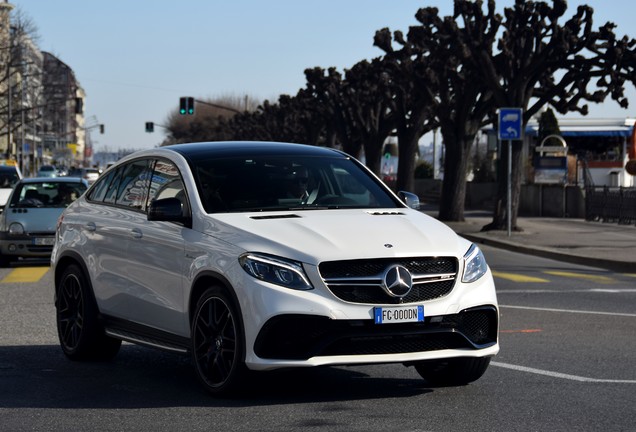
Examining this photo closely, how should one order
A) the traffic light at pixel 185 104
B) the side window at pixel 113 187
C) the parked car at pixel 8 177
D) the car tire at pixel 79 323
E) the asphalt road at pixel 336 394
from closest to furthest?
the asphalt road at pixel 336 394 → the car tire at pixel 79 323 → the side window at pixel 113 187 → the parked car at pixel 8 177 → the traffic light at pixel 185 104

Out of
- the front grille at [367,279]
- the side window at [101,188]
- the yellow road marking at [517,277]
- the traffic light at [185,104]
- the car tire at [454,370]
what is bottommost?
the yellow road marking at [517,277]

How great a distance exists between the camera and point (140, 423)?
7.02 m

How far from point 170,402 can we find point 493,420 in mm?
1956

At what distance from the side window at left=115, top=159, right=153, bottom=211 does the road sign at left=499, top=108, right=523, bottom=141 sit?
21.6 m

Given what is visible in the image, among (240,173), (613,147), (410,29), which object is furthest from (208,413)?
(613,147)

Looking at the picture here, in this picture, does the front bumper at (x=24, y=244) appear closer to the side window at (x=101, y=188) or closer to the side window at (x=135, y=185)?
the side window at (x=101, y=188)

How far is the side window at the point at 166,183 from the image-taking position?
28.5ft

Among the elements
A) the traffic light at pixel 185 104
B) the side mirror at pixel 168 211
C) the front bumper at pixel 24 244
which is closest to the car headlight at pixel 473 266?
the side mirror at pixel 168 211

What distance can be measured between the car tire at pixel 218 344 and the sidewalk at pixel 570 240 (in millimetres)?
15527

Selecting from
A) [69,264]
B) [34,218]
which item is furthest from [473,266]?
[34,218]

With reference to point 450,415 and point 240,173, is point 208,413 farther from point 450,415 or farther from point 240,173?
point 240,173

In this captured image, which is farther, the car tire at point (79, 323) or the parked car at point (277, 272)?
the car tire at point (79, 323)

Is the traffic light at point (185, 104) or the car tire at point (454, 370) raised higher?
the traffic light at point (185, 104)

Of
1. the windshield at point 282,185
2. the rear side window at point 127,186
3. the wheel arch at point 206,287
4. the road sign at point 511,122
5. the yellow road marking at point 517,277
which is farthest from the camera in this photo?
the road sign at point 511,122
